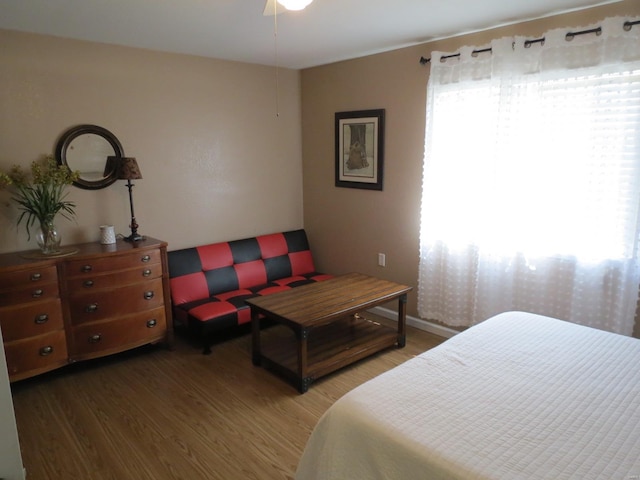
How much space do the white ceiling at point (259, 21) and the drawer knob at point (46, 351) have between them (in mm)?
2116

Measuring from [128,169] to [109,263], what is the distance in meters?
0.74

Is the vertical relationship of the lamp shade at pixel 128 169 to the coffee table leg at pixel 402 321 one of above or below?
above

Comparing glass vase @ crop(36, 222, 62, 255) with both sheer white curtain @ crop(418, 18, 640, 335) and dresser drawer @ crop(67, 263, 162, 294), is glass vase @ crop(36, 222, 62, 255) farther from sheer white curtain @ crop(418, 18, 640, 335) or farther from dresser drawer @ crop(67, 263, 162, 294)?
sheer white curtain @ crop(418, 18, 640, 335)

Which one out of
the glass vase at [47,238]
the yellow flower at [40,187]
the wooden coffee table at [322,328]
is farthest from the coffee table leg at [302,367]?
the yellow flower at [40,187]

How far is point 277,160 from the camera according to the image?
176 inches

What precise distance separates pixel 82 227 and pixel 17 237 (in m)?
0.43

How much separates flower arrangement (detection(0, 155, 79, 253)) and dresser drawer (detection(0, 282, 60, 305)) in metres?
0.30

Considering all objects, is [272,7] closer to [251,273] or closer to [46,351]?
[251,273]

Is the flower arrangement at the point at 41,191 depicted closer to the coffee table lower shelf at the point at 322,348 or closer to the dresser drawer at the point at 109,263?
the dresser drawer at the point at 109,263

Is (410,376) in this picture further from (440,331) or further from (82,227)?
(82,227)

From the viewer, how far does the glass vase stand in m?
2.94

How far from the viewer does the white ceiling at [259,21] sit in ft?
8.13

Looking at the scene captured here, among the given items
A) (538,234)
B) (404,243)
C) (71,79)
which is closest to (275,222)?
(404,243)

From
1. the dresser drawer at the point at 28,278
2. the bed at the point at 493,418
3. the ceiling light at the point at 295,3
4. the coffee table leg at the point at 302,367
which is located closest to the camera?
the bed at the point at 493,418
